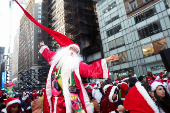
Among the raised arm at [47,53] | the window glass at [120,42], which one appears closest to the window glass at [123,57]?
the window glass at [120,42]

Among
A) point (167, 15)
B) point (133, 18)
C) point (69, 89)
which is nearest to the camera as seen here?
point (69, 89)

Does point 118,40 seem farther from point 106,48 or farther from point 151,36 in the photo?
point 151,36

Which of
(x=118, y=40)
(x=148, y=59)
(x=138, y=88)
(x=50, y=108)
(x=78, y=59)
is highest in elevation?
(x=118, y=40)

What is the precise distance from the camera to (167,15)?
18.1 meters

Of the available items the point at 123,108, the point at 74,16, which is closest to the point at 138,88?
the point at 123,108

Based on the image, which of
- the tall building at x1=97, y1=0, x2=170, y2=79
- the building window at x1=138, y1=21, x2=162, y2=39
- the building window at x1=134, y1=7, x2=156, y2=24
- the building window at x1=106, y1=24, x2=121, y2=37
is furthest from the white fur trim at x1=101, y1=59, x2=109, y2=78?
the building window at x1=106, y1=24, x2=121, y2=37

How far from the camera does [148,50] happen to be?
19.8 meters

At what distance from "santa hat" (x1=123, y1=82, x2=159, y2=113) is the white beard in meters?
1.12

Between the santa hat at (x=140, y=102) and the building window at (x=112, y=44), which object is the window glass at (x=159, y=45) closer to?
the building window at (x=112, y=44)

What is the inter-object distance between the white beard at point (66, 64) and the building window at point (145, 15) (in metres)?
21.4

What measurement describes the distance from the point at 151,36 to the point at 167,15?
3579 millimetres

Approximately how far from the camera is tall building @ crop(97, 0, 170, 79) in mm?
18609

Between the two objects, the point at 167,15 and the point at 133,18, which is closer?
the point at 167,15

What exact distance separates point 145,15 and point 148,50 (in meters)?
5.96
